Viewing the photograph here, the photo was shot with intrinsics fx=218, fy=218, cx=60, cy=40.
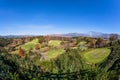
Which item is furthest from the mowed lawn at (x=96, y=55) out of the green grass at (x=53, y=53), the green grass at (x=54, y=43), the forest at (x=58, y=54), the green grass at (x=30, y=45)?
the green grass at (x=30, y=45)

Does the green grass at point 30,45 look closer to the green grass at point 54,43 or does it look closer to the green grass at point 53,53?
the green grass at point 54,43

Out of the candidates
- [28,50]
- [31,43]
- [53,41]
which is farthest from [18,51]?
[53,41]

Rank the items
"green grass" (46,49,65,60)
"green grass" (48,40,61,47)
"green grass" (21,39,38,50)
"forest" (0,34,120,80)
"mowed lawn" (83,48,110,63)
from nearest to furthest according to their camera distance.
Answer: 1. "forest" (0,34,120,80)
2. "mowed lawn" (83,48,110,63)
3. "green grass" (46,49,65,60)
4. "green grass" (21,39,38,50)
5. "green grass" (48,40,61,47)

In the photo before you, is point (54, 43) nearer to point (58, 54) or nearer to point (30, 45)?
point (30, 45)

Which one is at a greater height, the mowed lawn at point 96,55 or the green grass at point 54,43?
the green grass at point 54,43

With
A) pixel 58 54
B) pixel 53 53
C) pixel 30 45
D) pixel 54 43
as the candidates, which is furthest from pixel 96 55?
pixel 30 45

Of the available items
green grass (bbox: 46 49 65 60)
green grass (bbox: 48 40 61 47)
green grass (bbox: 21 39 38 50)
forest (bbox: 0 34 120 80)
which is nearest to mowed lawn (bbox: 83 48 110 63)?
forest (bbox: 0 34 120 80)

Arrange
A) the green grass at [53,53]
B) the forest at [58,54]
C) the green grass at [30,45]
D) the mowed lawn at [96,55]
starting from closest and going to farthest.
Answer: the forest at [58,54]
the mowed lawn at [96,55]
the green grass at [53,53]
the green grass at [30,45]

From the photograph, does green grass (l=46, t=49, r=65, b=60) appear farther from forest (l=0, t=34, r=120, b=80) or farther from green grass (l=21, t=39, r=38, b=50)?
green grass (l=21, t=39, r=38, b=50)

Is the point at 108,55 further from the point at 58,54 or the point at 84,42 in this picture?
the point at 84,42
